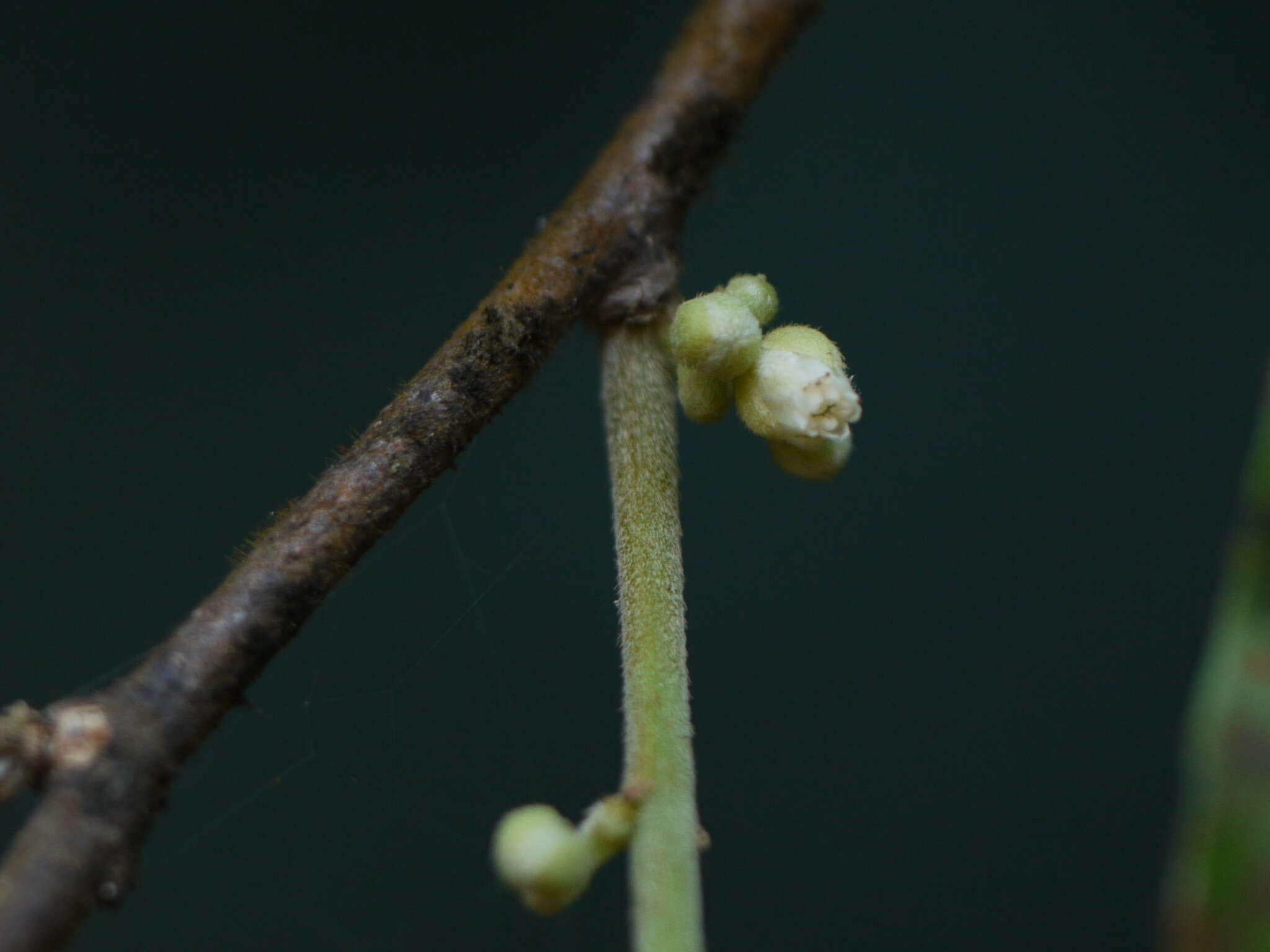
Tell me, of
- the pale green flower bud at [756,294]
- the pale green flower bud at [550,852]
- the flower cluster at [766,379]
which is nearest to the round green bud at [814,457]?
the flower cluster at [766,379]

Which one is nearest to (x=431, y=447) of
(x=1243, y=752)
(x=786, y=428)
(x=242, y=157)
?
(x=786, y=428)

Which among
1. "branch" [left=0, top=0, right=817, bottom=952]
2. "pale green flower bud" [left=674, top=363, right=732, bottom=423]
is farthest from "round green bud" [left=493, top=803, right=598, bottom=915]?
"pale green flower bud" [left=674, top=363, right=732, bottom=423]

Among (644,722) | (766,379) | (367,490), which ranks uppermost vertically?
(766,379)

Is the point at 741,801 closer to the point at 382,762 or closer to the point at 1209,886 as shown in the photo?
the point at 382,762

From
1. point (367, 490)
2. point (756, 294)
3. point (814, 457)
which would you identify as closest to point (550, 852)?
point (367, 490)

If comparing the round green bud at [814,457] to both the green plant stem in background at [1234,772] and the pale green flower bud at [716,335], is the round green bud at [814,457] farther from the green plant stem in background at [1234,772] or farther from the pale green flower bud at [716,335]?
the green plant stem in background at [1234,772]

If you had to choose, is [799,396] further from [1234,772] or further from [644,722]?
[1234,772]
